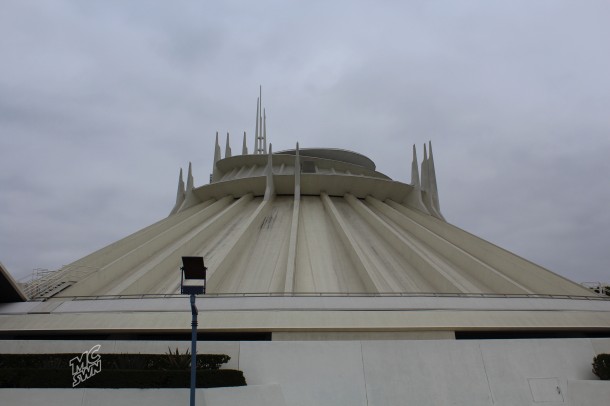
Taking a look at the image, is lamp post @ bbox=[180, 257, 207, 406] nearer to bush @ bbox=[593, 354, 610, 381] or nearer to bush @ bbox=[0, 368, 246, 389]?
bush @ bbox=[0, 368, 246, 389]

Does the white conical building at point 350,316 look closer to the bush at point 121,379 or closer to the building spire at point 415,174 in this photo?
the bush at point 121,379

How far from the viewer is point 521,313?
38.6ft

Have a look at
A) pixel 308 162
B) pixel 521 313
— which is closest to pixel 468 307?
pixel 521 313

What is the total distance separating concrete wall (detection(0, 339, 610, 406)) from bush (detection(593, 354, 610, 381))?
0.20 metres

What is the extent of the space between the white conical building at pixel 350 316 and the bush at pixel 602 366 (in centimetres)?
20

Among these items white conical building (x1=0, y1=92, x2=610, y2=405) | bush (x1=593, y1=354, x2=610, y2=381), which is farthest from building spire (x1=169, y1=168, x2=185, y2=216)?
bush (x1=593, y1=354, x2=610, y2=381)

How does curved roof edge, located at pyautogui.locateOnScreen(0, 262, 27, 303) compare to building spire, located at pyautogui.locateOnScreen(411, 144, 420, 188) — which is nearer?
curved roof edge, located at pyautogui.locateOnScreen(0, 262, 27, 303)

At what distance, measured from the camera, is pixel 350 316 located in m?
11.1

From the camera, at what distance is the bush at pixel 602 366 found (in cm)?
1065

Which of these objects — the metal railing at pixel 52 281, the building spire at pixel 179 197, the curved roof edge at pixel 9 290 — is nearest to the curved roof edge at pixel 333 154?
Answer: the building spire at pixel 179 197

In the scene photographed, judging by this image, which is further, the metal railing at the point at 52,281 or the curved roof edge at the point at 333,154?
the curved roof edge at the point at 333,154

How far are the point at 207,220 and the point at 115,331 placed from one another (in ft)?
32.7

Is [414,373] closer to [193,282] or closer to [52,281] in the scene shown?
[193,282]

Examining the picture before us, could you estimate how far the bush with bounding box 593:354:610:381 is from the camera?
10.6m
